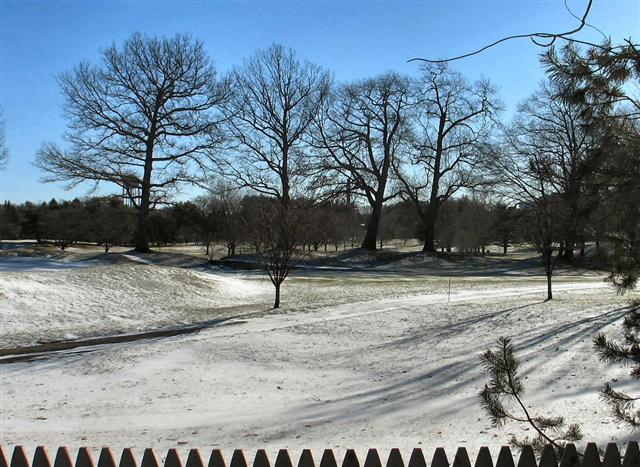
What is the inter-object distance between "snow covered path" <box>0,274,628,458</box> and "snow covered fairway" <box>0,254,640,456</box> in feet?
0.10

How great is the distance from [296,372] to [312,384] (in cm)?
96

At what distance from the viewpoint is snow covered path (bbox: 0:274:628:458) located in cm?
634

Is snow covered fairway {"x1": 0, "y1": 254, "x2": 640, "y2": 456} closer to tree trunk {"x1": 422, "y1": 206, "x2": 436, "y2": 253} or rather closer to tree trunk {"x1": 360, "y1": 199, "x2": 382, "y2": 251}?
tree trunk {"x1": 360, "y1": 199, "x2": 382, "y2": 251}

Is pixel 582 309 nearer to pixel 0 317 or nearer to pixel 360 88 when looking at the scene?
pixel 0 317

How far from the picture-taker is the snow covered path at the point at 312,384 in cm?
634

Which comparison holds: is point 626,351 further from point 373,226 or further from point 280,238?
point 373,226

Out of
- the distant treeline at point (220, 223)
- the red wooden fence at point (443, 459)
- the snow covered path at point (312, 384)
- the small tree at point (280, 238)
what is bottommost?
the snow covered path at point (312, 384)

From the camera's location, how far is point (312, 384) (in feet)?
29.8

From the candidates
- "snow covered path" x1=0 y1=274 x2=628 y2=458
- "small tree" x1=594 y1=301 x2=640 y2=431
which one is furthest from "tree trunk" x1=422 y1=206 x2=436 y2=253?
"small tree" x1=594 y1=301 x2=640 y2=431

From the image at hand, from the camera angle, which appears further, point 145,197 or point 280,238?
point 145,197

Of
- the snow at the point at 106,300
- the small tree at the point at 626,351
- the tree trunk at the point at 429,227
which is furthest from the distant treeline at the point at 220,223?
the small tree at the point at 626,351

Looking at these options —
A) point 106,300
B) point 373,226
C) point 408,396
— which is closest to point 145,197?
point 373,226

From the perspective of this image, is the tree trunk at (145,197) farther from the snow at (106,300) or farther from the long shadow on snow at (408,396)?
the long shadow on snow at (408,396)

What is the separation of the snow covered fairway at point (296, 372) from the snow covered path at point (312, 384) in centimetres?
3
